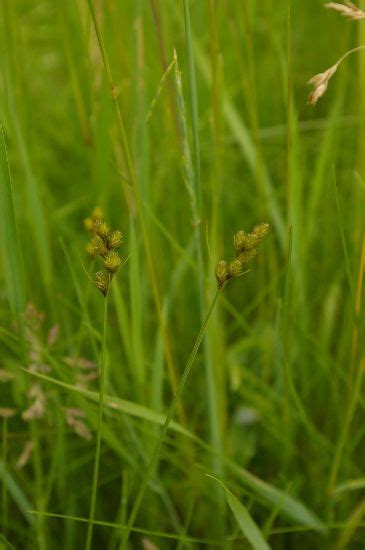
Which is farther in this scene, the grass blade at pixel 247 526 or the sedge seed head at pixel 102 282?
the grass blade at pixel 247 526

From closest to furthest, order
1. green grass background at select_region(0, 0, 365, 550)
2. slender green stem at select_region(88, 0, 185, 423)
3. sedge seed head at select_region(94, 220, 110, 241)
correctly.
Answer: sedge seed head at select_region(94, 220, 110, 241), slender green stem at select_region(88, 0, 185, 423), green grass background at select_region(0, 0, 365, 550)

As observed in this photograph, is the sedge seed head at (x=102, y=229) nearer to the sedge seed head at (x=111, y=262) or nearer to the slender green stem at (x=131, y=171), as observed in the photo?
the sedge seed head at (x=111, y=262)

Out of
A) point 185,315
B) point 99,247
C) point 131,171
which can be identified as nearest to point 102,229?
point 99,247

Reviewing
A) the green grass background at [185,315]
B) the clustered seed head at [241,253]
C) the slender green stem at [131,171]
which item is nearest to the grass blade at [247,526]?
the green grass background at [185,315]

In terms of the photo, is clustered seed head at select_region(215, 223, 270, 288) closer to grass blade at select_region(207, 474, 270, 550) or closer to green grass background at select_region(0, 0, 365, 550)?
green grass background at select_region(0, 0, 365, 550)

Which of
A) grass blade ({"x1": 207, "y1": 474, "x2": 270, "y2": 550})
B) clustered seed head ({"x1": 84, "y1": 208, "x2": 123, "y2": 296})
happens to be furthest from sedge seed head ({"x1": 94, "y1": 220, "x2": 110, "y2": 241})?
grass blade ({"x1": 207, "y1": 474, "x2": 270, "y2": 550})

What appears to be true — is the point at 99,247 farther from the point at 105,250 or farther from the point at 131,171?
the point at 131,171

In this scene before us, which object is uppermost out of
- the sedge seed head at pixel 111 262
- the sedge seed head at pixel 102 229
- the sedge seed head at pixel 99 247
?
the sedge seed head at pixel 102 229

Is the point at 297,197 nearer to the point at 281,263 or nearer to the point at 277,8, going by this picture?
the point at 281,263

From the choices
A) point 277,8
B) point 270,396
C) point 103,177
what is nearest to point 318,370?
point 270,396
